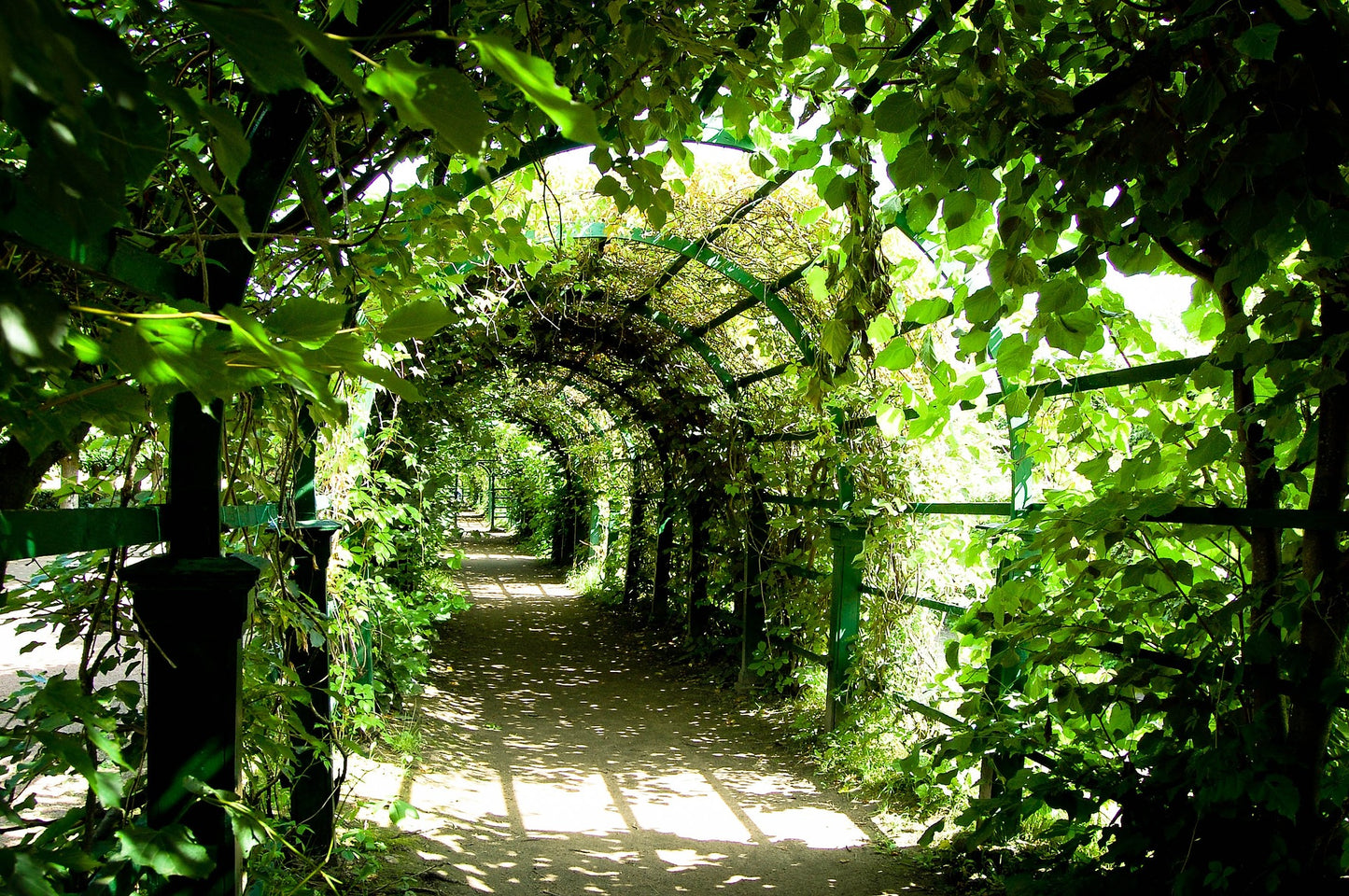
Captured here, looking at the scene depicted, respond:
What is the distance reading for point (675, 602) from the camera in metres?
8.38

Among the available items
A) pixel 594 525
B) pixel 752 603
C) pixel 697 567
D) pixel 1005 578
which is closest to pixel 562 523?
pixel 594 525

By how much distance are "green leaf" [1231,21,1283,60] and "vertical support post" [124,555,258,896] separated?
1.67 meters

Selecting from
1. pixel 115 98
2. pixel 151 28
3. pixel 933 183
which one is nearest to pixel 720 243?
pixel 933 183

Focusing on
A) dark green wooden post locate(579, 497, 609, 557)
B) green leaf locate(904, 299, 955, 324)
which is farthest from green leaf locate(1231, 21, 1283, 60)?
dark green wooden post locate(579, 497, 609, 557)

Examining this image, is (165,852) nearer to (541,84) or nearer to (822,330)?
(541,84)

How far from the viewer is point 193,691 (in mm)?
1220

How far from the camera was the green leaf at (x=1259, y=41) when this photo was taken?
4.13ft

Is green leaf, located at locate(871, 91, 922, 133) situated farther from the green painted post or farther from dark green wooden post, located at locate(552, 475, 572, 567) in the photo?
dark green wooden post, located at locate(552, 475, 572, 567)

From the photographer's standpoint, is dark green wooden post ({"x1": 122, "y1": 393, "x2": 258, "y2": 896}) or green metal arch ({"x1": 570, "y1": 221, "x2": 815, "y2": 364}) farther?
green metal arch ({"x1": 570, "y1": 221, "x2": 815, "y2": 364})

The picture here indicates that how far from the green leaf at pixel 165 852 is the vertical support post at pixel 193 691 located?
0.75ft

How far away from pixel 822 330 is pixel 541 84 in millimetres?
1633

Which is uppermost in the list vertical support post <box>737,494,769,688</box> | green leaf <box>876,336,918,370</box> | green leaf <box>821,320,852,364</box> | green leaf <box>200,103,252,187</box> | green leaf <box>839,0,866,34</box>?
green leaf <box>839,0,866,34</box>

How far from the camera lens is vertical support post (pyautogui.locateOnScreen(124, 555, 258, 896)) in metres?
1.19

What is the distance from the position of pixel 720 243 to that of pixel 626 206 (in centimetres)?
305
